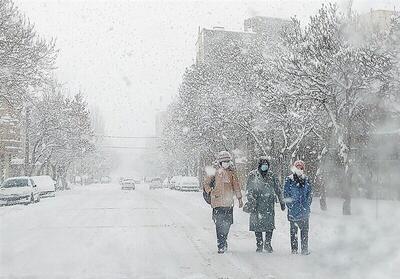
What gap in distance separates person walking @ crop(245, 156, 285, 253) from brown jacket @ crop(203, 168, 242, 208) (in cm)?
26

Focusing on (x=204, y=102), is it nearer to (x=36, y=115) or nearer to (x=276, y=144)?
(x=276, y=144)

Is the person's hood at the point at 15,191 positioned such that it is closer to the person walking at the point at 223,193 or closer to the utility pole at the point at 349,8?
the utility pole at the point at 349,8

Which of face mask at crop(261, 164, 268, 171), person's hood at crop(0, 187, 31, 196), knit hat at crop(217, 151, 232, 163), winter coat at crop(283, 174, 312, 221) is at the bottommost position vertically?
person's hood at crop(0, 187, 31, 196)

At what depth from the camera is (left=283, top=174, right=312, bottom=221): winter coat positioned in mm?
9586

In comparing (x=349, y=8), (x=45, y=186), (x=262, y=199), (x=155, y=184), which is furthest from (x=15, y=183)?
(x=155, y=184)

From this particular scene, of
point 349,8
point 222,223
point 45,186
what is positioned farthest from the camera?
point 45,186

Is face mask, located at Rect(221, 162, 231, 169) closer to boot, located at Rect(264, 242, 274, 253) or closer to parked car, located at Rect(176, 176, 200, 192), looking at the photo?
boot, located at Rect(264, 242, 274, 253)

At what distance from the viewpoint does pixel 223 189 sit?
9969 mm

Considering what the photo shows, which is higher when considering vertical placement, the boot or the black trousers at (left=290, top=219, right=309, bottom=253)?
the black trousers at (left=290, top=219, right=309, bottom=253)

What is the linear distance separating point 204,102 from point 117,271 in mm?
28978

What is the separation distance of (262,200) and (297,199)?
25.9 inches

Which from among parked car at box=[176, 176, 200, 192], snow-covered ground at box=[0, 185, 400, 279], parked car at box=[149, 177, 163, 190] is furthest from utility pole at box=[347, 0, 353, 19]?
parked car at box=[149, 177, 163, 190]

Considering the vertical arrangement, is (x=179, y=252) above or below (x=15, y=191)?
above

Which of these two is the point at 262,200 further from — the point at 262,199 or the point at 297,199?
the point at 297,199
